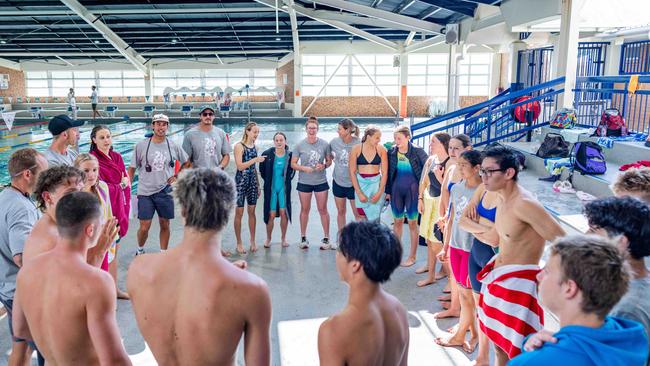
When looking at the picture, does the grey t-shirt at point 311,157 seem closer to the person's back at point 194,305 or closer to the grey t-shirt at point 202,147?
the grey t-shirt at point 202,147

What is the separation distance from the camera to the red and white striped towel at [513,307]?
301 cm

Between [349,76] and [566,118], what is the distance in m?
21.3

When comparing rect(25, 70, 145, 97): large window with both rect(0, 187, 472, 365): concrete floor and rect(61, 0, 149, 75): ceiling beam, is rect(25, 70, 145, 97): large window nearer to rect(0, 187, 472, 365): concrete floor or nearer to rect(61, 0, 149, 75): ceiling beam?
rect(61, 0, 149, 75): ceiling beam

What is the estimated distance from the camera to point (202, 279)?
1936 mm

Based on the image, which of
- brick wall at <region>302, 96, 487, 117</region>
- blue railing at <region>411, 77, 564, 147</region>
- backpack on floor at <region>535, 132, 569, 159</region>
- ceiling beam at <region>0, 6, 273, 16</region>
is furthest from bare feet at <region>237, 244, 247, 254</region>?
brick wall at <region>302, 96, 487, 117</region>

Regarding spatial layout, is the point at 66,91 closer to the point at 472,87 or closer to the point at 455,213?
the point at 472,87

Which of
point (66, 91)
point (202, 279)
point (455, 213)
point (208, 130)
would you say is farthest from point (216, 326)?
point (66, 91)

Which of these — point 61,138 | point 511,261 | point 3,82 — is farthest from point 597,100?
point 3,82

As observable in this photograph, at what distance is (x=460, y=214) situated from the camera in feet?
13.9

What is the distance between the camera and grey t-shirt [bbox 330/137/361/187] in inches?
266

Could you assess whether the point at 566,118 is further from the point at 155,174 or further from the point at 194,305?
the point at 194,305

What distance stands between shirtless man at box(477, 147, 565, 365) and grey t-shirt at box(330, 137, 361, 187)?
347 cm

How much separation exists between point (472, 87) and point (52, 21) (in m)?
21.9

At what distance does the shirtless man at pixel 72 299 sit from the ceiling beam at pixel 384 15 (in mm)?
14142
